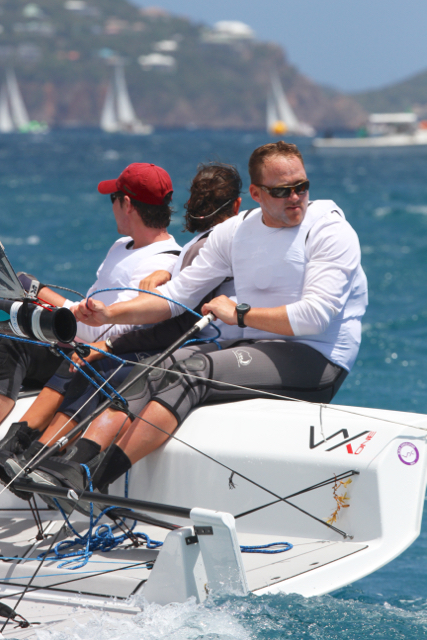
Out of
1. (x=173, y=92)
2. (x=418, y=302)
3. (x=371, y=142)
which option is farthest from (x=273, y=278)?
(x=173, y=92)

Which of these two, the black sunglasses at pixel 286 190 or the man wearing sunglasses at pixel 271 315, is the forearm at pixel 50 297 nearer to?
the man wearing sunglasses at pixel 271 315

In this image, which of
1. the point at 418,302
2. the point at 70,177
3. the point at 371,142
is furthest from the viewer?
the point at 371,142

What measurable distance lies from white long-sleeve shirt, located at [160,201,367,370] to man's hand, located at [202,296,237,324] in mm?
144

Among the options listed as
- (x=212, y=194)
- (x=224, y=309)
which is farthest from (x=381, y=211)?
(x=224, y=309)

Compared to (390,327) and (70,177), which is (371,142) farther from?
(390,327)

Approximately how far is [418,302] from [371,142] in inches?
1659

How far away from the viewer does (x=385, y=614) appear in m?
2.47

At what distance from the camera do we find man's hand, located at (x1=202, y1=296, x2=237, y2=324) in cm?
262

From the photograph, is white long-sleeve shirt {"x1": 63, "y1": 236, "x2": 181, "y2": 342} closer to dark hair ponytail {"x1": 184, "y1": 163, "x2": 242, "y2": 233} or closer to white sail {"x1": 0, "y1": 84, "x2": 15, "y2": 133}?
dark hair ponytail {"x1": 184, "y1": 163, "x2": 242, "y2": 233}

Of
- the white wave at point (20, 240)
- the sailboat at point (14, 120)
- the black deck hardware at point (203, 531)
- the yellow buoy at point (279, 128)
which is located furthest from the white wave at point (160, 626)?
the sailboat at point (14, 120)

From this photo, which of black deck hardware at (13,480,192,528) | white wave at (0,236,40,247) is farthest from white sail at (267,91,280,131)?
black deck hardware at (13,480,192,528)

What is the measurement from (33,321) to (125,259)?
3.19 feet

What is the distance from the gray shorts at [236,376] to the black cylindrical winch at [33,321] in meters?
0.44

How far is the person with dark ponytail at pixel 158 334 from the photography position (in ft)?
8.60
